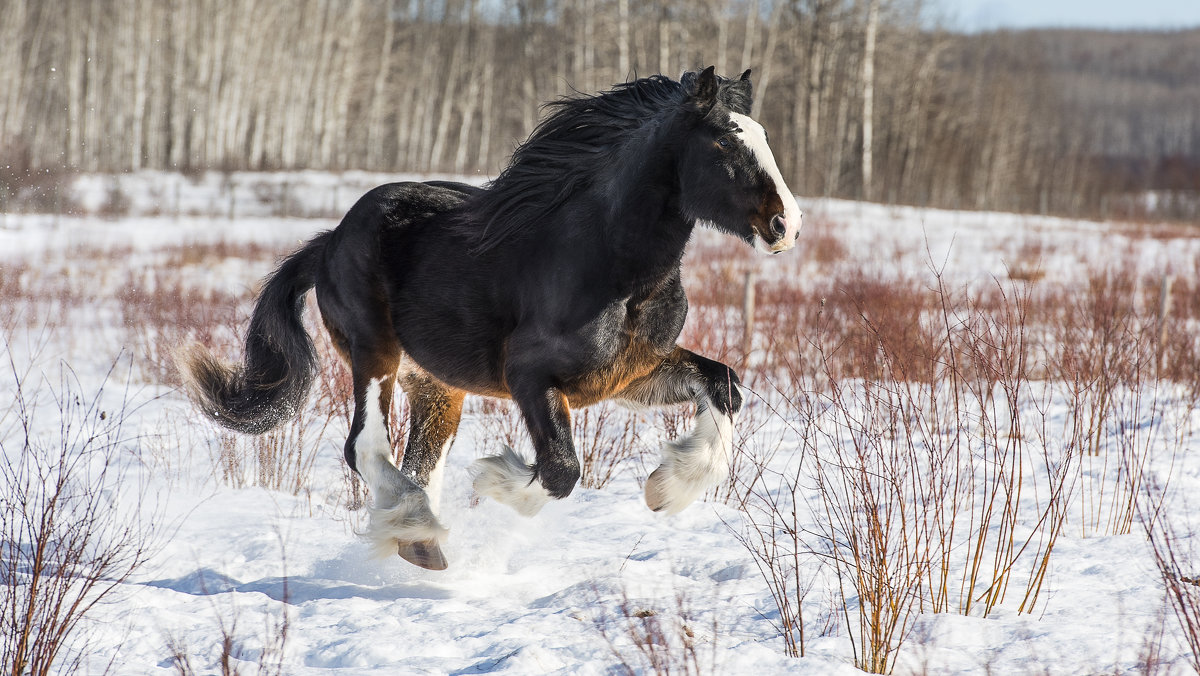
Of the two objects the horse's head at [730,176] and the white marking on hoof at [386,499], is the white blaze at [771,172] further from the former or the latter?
the white marking on hoof at [386,499]

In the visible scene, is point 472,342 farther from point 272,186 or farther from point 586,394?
point 272,186

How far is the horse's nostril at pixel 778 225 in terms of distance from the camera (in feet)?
9.70

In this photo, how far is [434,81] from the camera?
126 feet

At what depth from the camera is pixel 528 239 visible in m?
3.64

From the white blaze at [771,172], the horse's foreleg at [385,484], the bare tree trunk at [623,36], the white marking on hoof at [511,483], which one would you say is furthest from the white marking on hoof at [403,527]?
the bare tree trunk at [623,36]

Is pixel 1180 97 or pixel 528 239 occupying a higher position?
pixel 1180 97

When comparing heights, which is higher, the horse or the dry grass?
the horse

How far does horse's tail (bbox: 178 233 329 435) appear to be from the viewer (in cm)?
461

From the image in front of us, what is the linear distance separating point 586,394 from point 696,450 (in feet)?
1.47

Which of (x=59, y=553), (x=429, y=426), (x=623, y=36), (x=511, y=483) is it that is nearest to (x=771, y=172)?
(x=511, y=483)

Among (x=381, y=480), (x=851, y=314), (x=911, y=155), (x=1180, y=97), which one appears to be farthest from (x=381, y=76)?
(x=1180, y=97)

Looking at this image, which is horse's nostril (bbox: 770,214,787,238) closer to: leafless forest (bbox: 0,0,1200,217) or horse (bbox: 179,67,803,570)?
horse (bbox: 179,67,803,570)

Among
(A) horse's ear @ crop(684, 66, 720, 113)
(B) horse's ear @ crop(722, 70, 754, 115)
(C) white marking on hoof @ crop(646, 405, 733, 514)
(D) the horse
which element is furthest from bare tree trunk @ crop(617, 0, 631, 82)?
(C) white marking on hoof @ crop(646, 405, 733, 514)

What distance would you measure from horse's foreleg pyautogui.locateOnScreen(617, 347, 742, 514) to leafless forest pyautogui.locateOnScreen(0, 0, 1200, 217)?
69.0ft
